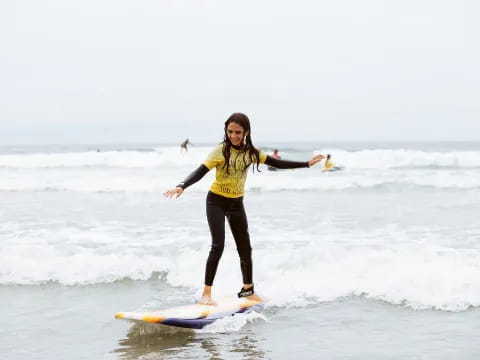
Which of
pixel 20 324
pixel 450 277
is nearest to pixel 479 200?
pixel 450 277

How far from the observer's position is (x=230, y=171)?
4914 mm

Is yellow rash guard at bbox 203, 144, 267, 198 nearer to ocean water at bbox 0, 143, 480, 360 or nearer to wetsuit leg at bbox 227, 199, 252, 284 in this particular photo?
wetsuit leg at bbox 227, 199, 252, 284

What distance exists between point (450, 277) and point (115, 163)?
32.1 m

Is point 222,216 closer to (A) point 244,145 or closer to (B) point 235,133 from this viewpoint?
(A) point 244,145

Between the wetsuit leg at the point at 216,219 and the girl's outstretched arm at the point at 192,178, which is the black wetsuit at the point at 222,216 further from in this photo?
the girl's outstretched arm at the point at 192,178

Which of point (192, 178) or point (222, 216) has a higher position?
point (192, 178)

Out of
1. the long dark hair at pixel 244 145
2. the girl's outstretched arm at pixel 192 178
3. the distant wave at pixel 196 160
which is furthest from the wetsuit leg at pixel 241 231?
the distant wave at pixel 196 160

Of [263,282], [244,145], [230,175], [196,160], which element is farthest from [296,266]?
[196,160]

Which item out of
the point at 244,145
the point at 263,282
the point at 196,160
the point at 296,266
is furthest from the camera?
the point at 196,160

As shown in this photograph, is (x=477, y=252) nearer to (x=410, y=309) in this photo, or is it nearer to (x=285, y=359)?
(x=410, y=309)

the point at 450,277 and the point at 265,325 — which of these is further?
the point at 450,277

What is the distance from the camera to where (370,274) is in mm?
6324

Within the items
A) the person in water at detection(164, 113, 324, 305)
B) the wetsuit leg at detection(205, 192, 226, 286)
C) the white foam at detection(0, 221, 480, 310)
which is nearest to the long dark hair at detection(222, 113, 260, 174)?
the person in water at detection(164, 113, 324, 305)

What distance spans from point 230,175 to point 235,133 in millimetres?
387
